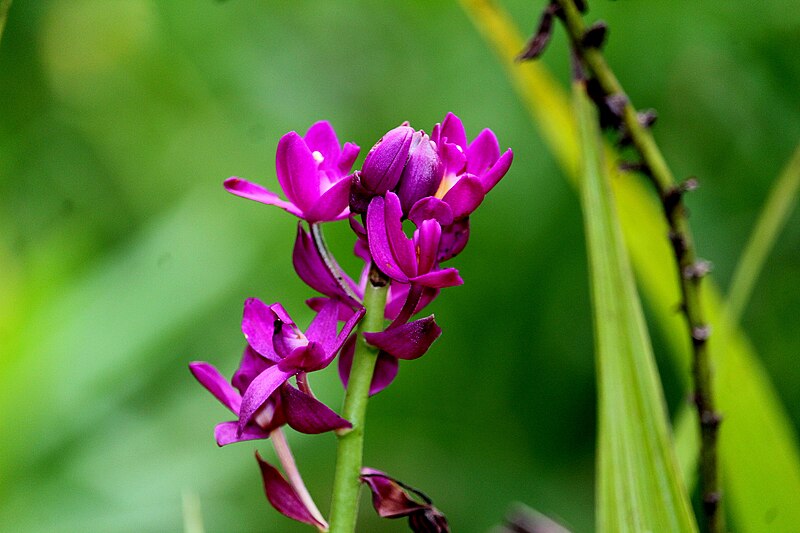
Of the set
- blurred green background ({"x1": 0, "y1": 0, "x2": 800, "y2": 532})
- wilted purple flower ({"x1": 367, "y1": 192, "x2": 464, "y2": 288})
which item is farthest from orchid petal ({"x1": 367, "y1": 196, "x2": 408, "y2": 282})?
blurred green background ({"x1": 0, "y1": 0, "x2": 800, "y2": 532})

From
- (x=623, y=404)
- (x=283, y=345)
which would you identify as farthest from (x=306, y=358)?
(x=623, y=404)

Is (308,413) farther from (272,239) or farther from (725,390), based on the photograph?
(272,239)

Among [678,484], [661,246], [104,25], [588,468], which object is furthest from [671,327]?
[104,25]

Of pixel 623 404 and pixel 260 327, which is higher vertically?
pixel 260 327

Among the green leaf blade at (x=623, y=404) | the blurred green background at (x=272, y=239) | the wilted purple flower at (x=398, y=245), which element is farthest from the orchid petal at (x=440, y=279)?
the blurred green background at (x=272, y=239)

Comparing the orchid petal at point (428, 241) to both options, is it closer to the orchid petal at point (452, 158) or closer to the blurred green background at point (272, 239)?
the orchid petal at point (452, 158)

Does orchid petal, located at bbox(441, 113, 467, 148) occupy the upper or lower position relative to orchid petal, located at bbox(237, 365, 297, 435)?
upper

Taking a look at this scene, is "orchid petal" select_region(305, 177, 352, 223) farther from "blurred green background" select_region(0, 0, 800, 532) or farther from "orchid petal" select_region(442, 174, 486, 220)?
"blurred green background" select_region(0, 0, 800, 532)
